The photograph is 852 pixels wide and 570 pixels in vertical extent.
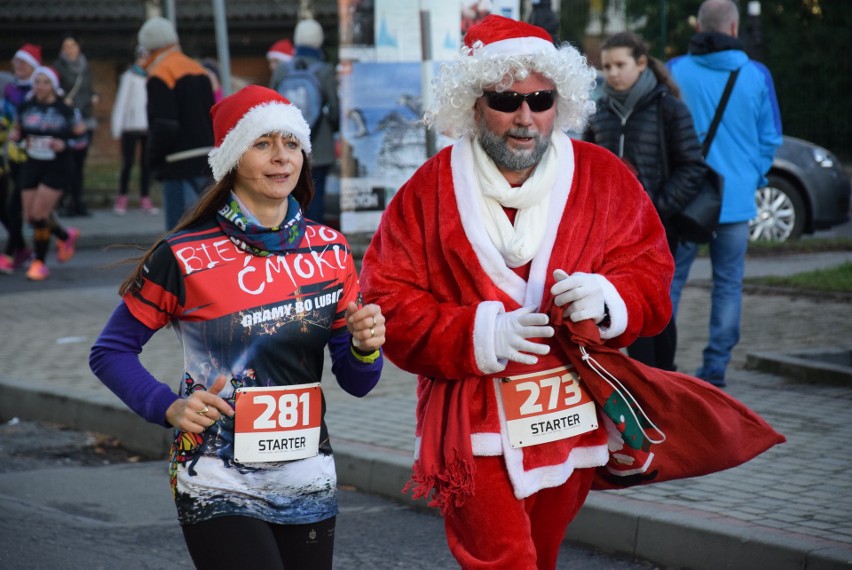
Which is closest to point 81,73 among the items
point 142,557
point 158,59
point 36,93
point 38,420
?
point 36,93

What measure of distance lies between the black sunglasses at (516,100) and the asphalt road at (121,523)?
2245mm

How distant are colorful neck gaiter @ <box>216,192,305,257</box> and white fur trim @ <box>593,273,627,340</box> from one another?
0.83m

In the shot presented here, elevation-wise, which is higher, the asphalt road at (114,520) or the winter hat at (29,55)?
the winter hat at (29,55)

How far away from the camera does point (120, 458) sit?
312 inches

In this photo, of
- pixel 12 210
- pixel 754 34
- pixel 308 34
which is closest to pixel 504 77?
pixel 308 34

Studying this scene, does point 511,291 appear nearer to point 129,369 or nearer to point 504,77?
point 504,77

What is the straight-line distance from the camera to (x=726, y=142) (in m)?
→ 8.28

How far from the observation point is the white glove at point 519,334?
12.1 ft

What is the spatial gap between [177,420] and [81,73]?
18210mm

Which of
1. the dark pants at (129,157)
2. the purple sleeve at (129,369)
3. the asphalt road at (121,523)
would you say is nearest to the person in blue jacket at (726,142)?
the asphalt road at (121,523)

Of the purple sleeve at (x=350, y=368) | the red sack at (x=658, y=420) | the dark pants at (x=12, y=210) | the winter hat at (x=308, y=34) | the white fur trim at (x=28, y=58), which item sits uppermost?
the winter hat at (x=308, y=34)

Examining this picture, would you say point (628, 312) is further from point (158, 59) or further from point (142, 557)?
point (158, 59)

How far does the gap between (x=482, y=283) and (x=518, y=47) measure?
0.70m

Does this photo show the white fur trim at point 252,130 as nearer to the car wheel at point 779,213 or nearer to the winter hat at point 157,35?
the winter hat at point 157,35
